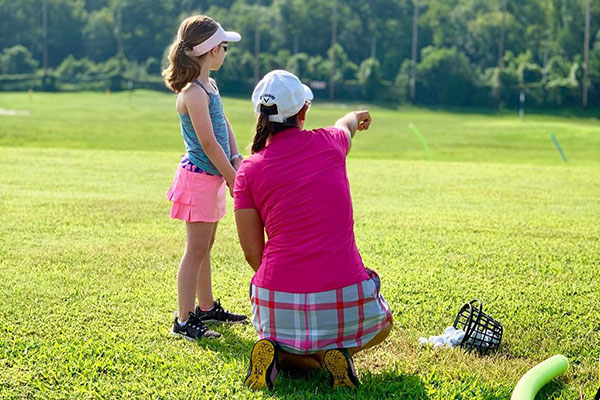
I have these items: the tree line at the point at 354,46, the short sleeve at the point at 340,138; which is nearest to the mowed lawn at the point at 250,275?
the short sleeve at the point at 340,138

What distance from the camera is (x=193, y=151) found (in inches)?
191

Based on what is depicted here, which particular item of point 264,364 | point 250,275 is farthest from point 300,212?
point 250,275

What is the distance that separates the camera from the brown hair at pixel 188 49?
4668 mm

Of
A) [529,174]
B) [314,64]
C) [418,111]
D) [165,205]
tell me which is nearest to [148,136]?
[529,174]

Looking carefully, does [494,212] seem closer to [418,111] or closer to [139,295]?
[139,295]

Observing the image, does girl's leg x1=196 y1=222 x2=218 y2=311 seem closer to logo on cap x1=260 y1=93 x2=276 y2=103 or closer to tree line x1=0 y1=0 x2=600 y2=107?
logo on cap x1=260 y1=93 x2=276 y2=103

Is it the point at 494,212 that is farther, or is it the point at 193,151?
the point at 494,212

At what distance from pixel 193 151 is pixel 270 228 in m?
1.10

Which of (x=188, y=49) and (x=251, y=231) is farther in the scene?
(x=188, y=49)

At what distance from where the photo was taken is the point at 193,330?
473 cm

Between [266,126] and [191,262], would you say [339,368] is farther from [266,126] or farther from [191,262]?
[191,262]

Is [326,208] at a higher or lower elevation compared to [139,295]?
higher

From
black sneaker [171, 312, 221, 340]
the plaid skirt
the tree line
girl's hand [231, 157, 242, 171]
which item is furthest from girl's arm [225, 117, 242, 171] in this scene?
the tree line

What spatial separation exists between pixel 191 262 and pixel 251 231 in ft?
3.09
